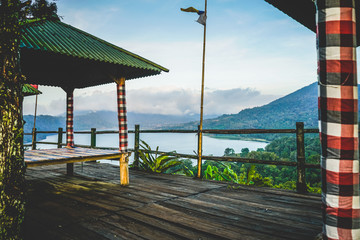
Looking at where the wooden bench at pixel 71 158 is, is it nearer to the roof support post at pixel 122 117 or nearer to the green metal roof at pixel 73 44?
the roof support post at pixel 122 117

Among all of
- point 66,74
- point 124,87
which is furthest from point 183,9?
point 66,74

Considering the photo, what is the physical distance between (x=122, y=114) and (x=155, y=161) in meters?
2.07

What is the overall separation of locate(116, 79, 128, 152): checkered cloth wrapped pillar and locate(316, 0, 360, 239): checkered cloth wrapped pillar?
4383 millimetres

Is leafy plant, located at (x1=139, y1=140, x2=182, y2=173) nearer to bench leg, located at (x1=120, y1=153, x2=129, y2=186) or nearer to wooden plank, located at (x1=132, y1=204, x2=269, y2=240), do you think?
bench leg, located at (x1=120, y1=153, x2=129, y2=186)

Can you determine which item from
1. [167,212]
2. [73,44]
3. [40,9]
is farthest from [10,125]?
[73,44]

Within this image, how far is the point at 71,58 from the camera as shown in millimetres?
4227

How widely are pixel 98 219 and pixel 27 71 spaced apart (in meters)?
4.78

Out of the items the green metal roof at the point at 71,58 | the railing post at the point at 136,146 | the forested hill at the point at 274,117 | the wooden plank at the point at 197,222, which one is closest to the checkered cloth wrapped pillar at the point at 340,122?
the wooden plank at the point at 197,222

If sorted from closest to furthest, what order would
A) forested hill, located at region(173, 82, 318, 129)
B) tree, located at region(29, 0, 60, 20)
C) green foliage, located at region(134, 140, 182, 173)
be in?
tree, located at region(29, 0, 60, 20) → green foliage, located at region(134, 140, 182, 173) → forested hill, located at region(173, 82, 318, 129)

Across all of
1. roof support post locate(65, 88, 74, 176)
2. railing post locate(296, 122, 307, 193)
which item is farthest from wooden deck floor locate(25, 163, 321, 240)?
roof support post locate(65, 88, 74, 176)

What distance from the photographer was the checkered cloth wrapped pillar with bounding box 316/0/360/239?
4.25ft

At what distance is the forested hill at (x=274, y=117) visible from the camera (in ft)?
149

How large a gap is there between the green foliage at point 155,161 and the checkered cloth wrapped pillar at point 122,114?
153 centimetres

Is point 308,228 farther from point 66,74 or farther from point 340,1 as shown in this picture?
point 66,74
